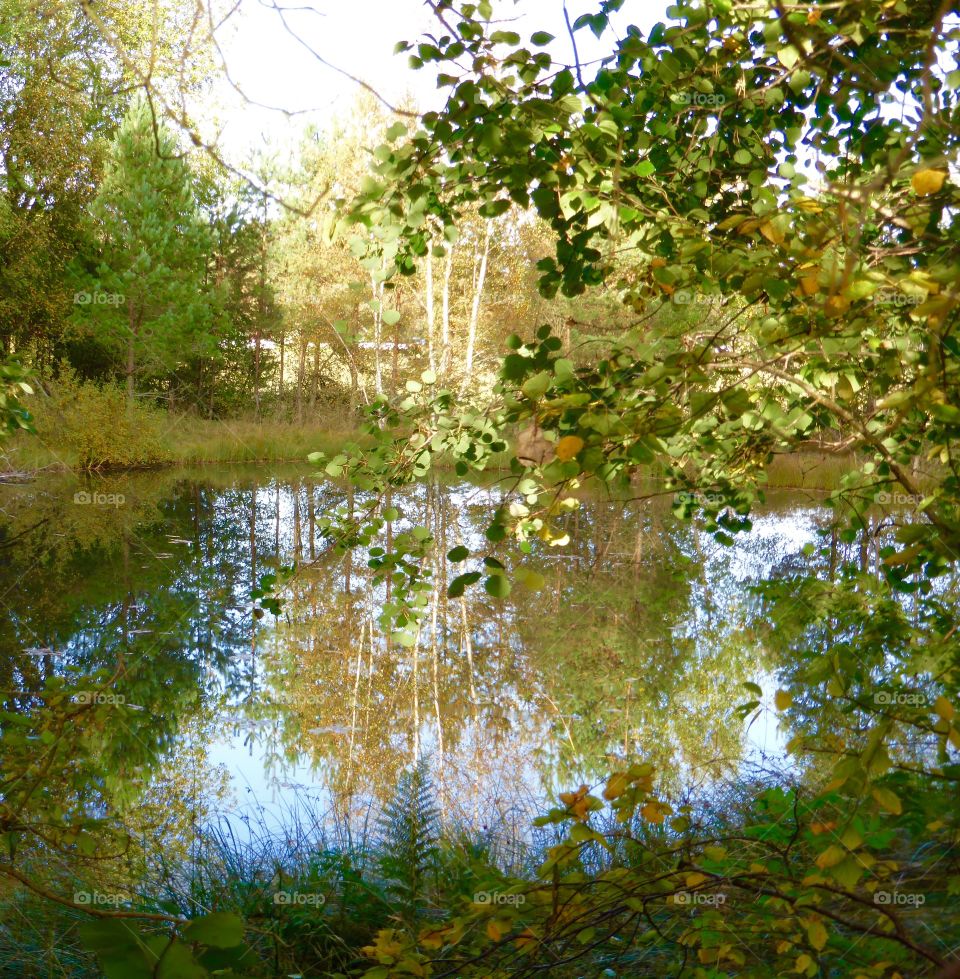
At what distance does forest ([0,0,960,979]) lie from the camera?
1460 mm

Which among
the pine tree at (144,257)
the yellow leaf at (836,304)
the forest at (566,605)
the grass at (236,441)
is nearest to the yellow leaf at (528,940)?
the forest at (566,605)

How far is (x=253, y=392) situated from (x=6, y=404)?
2482 centimetres

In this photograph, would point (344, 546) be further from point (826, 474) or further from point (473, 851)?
point (826, 474)

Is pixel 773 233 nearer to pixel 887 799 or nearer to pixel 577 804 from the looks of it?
pixel 887 799

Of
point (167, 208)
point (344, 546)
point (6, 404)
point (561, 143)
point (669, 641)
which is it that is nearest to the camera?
point (561, 143)

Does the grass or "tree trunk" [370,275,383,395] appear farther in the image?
the grass

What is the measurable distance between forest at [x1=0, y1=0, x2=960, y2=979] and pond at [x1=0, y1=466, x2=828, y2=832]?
0.15ft

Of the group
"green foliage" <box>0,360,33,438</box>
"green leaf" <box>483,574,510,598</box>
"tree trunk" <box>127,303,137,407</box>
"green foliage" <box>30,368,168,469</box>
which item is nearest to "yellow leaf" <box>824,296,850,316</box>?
"green leaf" <box>483,574,510,598</box>

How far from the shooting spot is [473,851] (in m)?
3.61

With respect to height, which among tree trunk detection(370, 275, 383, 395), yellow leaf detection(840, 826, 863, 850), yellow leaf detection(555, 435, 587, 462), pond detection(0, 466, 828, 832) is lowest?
pond detection(0, 466, 828, 832)

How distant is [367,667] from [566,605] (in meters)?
2.46

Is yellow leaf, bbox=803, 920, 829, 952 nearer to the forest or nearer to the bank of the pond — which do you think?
the forest

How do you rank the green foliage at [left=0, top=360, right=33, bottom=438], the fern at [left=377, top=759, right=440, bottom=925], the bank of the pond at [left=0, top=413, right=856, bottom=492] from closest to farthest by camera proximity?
the fern at [left=377, top=759, right=440, bottom=925], the green foliage at [left=0, top=360, right=33, bottom=438], the bank of the pond at [left=0, top=413, right=856, bottom=492]

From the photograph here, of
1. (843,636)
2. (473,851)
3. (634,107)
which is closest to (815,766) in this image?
(473,851)
